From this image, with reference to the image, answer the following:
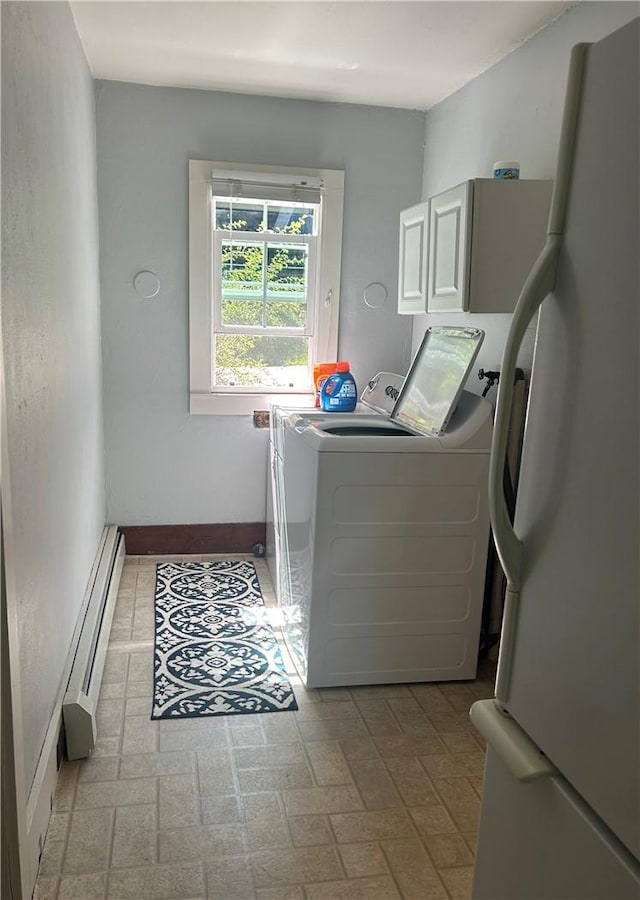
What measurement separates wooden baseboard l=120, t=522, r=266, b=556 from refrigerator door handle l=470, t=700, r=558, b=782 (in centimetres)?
284

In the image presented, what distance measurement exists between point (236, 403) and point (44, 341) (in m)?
1.81

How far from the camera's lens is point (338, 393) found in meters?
3.57

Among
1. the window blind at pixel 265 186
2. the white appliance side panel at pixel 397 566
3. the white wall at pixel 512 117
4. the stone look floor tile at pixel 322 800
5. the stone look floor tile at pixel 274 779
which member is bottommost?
the stone look floor tile at pixel 274 779

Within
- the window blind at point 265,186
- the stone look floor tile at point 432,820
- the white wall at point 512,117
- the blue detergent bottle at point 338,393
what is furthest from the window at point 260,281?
the stone look floor tile at point 432,820

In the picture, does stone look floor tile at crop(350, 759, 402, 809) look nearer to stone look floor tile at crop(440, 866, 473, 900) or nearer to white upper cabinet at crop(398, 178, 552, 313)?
stone look floor tile at crop(440, 866, 473, 900)

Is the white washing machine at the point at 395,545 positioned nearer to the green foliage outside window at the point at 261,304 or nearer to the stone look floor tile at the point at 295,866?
the stone look floor tile at the point at 295,866

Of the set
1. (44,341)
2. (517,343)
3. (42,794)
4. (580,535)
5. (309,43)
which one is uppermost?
(309,43)

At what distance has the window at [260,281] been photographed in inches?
144

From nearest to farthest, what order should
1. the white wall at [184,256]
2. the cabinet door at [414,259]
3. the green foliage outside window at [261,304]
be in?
1. the cabinet door at [414,259]
2. the white wall at [184,256]
3. the green foliage outside window at [261,304]

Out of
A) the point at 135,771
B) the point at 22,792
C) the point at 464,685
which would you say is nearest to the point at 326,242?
the point at 464,685

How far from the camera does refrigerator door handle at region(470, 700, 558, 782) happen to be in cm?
106

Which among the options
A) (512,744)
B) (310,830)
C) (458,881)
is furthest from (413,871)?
(512,744)

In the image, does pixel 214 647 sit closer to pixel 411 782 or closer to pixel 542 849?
pixel 411 782

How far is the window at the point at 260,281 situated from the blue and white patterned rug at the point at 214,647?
0.89m
